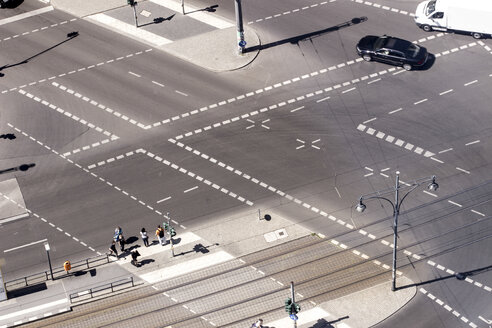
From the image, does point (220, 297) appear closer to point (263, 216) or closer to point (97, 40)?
point (263, 216)

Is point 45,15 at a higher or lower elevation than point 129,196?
higher

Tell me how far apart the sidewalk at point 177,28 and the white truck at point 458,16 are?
52.7ft

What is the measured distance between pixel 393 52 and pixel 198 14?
19958 millimetres

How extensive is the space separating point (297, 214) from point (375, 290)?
30.5 feet

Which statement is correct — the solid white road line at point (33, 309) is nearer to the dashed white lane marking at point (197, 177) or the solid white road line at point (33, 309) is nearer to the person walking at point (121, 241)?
the person walking at point (121, 241)

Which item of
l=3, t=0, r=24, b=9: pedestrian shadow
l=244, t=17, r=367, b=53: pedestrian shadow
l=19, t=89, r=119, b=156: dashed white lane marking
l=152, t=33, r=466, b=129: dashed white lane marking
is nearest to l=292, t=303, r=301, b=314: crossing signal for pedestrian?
l=152, t=33, r=466, b=129: dashed white lane marking

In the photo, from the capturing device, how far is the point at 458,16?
9438 centimetres

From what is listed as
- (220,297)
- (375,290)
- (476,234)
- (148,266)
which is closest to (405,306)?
(375,290)

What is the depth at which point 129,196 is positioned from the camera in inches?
3332

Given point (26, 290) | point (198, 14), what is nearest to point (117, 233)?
point (26, 290)

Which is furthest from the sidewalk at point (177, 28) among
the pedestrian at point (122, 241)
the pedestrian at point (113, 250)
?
the pedestrian at point (113, 250)

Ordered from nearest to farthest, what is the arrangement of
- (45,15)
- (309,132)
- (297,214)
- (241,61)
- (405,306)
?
(405,306), (297,214), (309,132), (241,61), (45,15)

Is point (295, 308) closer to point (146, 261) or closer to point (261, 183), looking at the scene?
point (146, 261)

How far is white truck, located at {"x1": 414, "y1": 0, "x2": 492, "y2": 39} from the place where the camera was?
93500mm
